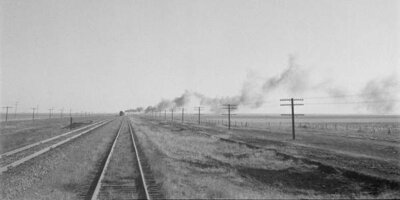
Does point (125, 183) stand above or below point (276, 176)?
above

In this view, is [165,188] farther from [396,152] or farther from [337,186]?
[396,152]

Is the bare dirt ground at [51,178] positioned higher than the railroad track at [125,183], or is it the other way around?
the railroad track at [125,183]

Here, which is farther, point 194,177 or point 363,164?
point 363,164

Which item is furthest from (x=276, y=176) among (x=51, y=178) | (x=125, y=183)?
(x=51, y=178)

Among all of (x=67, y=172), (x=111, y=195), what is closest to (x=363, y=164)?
(x=111, y=195)

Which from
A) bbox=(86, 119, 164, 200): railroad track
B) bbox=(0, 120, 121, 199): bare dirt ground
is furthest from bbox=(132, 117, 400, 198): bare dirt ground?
bbox=(0, 120, 121, 199): bare dirt ground

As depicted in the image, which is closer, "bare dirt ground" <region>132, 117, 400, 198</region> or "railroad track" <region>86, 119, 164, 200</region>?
"railroad track" <region>86, 119, 164, 200</region>

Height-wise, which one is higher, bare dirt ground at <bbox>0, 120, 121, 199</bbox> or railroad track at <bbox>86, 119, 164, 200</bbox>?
railroad track at <bbox>86, 119, 164, 200</bbox>

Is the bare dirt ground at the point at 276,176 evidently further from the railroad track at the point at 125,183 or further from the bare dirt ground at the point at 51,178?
the bare dirt ground at the point at 51,178

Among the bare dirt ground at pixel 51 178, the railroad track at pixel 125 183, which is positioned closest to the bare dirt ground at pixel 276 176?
the railroad track at pixel 125 183

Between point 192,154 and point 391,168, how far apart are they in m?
11.6

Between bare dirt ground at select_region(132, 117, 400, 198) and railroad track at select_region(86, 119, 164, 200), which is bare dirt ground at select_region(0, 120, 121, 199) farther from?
bare dirt ground at select_region(132, 117, 400, 198)

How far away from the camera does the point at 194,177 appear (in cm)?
1231

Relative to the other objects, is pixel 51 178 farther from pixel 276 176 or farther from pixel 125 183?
pixel 276 176
